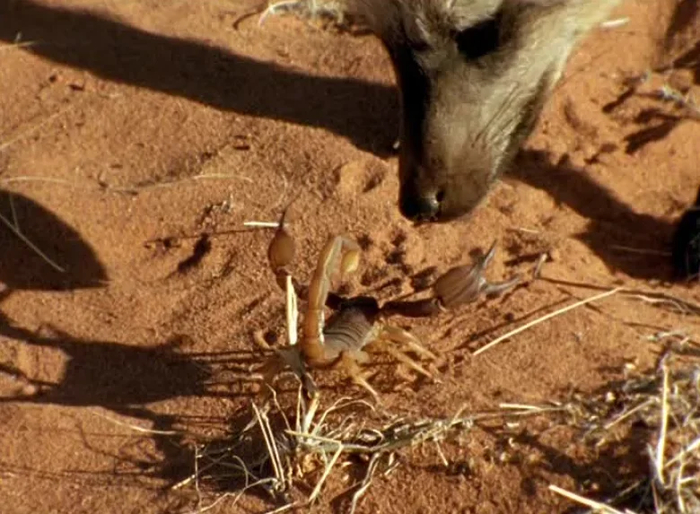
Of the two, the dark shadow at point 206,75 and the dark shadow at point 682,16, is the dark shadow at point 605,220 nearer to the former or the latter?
the dark shadow at point 206,75

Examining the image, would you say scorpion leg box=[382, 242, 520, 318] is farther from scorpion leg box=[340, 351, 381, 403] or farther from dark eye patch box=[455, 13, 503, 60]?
dark eye patch box=[455, 13, 503, 60]

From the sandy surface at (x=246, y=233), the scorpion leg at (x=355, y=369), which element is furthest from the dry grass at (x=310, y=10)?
the scorpion leg at (x=355, y=369)

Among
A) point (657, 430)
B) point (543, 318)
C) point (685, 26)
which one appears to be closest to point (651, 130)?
point (685, 26)

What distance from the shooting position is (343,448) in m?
3.24

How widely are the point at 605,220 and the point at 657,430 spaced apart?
46.7 inches

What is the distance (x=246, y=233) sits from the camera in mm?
4059

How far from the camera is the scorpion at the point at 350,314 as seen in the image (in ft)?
10.9

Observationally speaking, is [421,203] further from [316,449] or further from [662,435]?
[662,435]

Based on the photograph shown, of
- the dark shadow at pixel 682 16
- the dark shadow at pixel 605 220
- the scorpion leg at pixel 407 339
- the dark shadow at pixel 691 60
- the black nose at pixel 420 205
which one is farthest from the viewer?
the dark shadow at pixel 682 16

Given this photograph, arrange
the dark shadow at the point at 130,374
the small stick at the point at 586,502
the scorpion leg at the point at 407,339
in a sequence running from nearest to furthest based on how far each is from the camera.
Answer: the small stick at the point at 586,502, the scorpion leg at the point at 407,339, the dark shadow at the point at 130,374

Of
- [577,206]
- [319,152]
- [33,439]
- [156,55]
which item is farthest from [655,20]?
[33,439]

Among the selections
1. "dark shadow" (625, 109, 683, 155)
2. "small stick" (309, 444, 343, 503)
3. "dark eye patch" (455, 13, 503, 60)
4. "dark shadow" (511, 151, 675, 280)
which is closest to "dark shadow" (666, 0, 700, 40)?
"dark shadow" (625, 109, 683, 155)

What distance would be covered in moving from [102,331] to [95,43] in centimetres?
147

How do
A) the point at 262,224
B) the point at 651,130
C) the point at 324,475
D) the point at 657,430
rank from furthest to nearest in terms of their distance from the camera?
1. the point at 651,130
2. the point at 262,224
3. the point at 324,475
4. the point at 657,430
